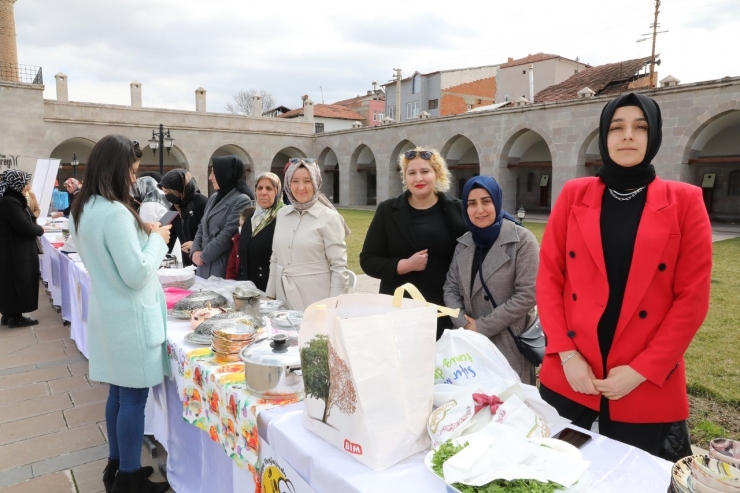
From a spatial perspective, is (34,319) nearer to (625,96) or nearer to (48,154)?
(625,96)

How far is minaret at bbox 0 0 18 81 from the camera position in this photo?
1182 inches

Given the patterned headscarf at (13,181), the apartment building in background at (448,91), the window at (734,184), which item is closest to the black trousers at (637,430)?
the patterned headscarf at (13,181)

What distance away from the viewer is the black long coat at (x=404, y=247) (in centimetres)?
318

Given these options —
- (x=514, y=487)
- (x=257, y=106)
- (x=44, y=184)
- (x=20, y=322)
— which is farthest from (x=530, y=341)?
(x=257, y=106)

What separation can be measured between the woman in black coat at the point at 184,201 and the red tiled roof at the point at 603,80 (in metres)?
25.8

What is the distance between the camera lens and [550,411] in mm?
1616

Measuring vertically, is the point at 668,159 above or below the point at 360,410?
above

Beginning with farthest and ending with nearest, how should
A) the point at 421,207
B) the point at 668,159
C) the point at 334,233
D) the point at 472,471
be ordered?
the point at 668,159 < the point at 334,233 < the point at 421,207 < the point at 472,471

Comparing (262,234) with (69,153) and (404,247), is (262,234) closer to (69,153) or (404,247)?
(404,247)

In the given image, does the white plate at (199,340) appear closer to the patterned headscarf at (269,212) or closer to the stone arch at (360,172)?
the patterned headscarf at (269,212)

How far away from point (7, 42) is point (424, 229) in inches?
1486

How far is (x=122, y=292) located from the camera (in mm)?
2510

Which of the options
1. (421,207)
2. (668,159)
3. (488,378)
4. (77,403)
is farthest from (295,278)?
(668,159)

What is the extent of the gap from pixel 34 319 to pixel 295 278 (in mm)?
5252
